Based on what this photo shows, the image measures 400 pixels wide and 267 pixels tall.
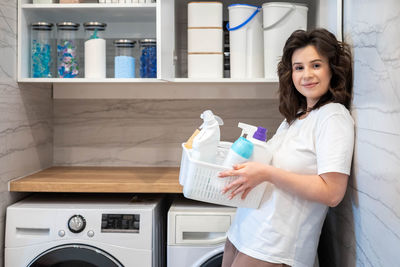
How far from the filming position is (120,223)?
→ 2010mm

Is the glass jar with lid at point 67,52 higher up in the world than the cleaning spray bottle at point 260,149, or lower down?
higher up

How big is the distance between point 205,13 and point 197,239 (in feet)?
3.50

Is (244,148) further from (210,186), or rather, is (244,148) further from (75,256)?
(75,256)

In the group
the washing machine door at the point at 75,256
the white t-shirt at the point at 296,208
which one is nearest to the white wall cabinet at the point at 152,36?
the white t-shirt at the point at 296,208

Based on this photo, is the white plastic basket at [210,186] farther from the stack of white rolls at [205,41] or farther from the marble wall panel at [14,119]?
the marble wall panel at [14,119]

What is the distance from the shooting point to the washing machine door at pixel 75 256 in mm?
1996

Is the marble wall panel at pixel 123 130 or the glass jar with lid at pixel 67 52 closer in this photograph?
the glass jar with lid at pixel 67 52

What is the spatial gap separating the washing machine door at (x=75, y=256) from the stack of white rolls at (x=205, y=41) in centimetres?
93

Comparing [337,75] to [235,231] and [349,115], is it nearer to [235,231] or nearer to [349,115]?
[349,115]

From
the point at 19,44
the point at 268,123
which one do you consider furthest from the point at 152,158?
the point at 19,44

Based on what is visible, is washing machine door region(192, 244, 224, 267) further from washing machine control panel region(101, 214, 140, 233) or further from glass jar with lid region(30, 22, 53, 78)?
glass jar with lid region(30, 22, 53, 78)

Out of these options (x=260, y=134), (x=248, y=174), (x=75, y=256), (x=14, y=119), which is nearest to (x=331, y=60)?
(x=260, y=134)

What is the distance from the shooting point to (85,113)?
264 centimetres

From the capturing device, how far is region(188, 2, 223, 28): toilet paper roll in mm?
2139
